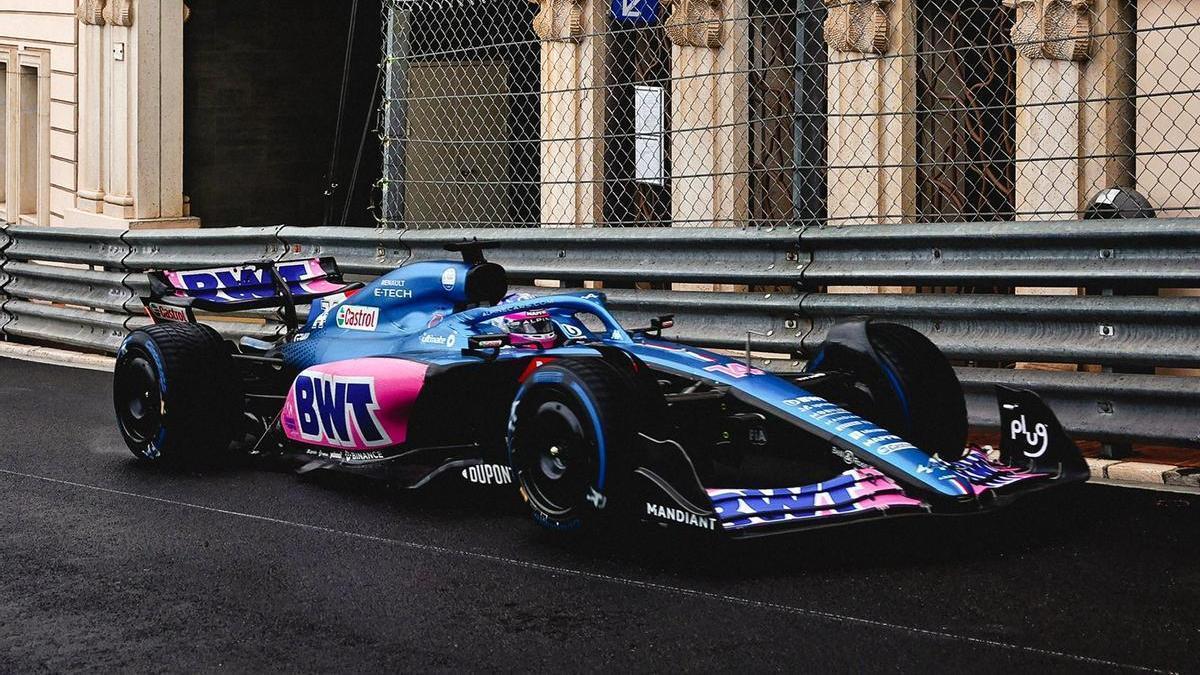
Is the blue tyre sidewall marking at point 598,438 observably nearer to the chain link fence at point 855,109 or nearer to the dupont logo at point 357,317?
the dupont logo at point 357,317

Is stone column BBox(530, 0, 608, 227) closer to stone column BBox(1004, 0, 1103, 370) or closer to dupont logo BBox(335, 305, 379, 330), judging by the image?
stone column BBox(1004, 0, 1103, 370)

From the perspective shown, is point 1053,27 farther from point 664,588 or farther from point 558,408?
point 664,588

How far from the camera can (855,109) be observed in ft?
30.2

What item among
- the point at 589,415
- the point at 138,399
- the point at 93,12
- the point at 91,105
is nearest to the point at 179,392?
the point at 138,399

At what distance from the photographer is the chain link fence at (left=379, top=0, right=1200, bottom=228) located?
799 cm

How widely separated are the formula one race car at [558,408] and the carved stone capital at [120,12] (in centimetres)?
735

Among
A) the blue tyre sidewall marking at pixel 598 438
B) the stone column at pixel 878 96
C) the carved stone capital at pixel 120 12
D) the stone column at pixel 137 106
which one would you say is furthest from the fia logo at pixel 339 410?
the carved stone capital at pixel 120 12

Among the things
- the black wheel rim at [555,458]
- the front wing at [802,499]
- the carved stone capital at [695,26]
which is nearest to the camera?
→ the front wing at [802,499]

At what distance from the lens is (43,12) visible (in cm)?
1667

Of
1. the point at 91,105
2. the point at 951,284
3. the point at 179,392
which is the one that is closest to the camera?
the point at 179,392

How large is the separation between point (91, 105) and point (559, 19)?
605cm

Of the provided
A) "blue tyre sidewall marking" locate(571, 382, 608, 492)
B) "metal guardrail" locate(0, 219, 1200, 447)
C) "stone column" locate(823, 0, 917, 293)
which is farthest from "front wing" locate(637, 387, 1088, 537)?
"stone column" locate(823, 0, 917, 293)

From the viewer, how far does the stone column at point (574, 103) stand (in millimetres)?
10648

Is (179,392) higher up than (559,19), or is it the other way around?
(559,19)
